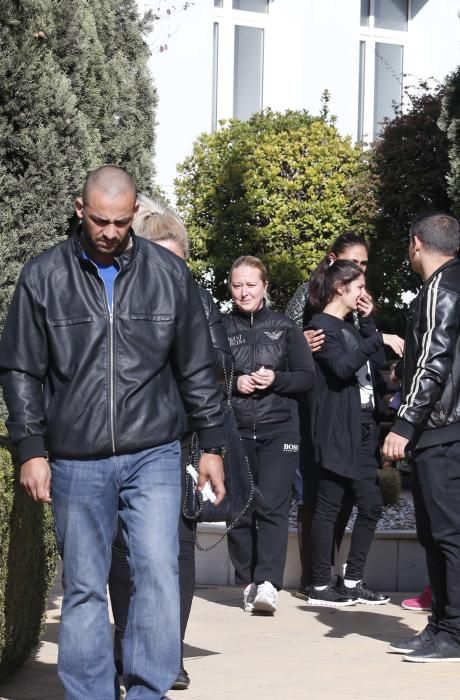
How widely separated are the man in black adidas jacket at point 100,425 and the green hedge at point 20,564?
1.42 feet

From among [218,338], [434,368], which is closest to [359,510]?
[434,368]

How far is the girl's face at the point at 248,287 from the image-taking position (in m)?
7.84

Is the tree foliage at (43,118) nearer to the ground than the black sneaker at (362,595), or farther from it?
farther from it

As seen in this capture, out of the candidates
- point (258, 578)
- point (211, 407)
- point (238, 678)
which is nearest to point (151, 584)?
point (211, 407)

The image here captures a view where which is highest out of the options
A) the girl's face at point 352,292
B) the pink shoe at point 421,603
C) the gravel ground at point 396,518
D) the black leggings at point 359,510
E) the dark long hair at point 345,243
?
the dark long hair at point 345,243

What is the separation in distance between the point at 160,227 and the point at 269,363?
216cm

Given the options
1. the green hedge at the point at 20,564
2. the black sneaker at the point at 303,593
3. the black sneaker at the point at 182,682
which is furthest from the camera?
the black sneaker at the point at 303,593

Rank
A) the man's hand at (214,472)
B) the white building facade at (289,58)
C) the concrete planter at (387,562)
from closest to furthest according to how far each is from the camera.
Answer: the man's hand at (214,472), the concrete planter at (387,562), the white building facade at (289,58)

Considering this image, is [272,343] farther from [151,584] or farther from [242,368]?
[151,584]

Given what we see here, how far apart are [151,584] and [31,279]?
1118 mm

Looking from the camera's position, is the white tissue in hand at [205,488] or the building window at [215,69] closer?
the white tissue in hand at [205,488]

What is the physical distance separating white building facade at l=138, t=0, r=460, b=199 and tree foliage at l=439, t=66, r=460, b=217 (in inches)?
214

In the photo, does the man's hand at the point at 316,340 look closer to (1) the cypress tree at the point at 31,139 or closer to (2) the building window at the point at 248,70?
(1) the cypress tree at the point at 31,139

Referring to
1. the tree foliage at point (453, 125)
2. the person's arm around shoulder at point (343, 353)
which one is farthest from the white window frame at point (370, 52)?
the person's arm around shoulder at point (343, 353)
